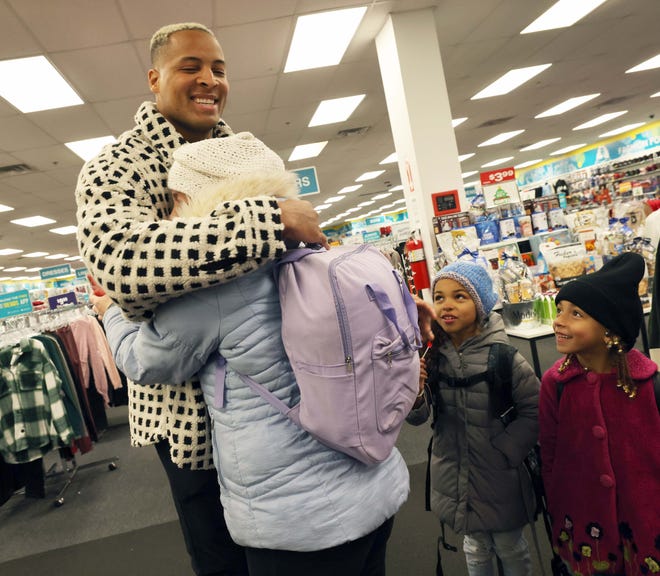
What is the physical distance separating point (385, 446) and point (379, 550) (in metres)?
0.27

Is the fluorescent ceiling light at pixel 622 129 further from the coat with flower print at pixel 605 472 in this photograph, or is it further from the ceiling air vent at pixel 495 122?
the coat with flower print at pixel 605 472

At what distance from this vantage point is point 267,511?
2.54 feet

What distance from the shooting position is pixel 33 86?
4.72 metres

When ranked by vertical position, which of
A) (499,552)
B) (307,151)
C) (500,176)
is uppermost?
(307,151)

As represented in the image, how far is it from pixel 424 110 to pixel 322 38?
1.35 meters

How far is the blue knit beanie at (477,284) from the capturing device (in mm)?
1795

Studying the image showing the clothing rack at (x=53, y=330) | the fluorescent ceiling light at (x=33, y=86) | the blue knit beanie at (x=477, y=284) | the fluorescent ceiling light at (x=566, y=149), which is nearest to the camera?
the blue knit beanie at (x=477, y=284)

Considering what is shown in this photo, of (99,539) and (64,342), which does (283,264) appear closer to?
(99,539)

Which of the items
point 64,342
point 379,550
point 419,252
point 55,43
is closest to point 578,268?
point 419,252

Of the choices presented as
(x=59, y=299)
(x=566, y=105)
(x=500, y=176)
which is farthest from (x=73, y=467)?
(x=566, y=105)

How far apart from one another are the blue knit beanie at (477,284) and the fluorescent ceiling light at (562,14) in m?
5.22

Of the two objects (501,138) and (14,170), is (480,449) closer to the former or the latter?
(14,170)

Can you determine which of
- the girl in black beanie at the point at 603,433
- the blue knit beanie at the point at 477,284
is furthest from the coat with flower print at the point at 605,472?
the blue knit beanie at the point at 477,284

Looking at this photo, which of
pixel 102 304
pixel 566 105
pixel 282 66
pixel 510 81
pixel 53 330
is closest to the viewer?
pixel 102 304
